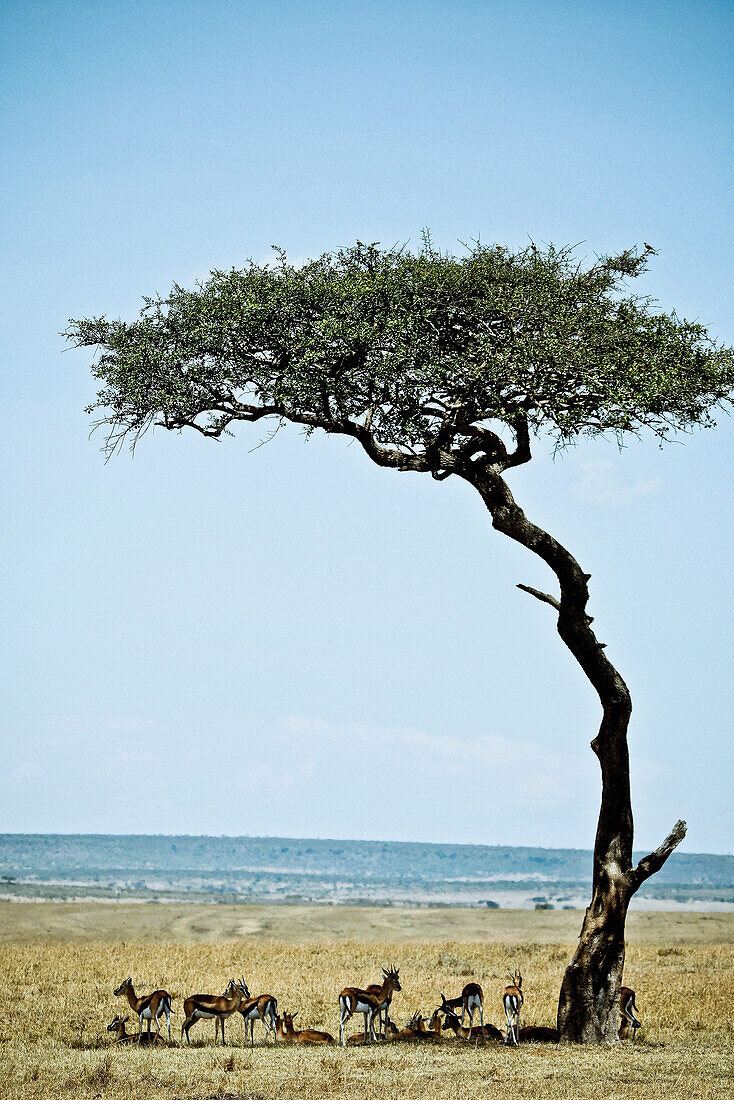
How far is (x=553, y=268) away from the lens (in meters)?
19.2

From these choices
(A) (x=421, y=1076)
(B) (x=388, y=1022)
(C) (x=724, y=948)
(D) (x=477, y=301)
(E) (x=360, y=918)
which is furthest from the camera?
(E) (x=360, y=918)

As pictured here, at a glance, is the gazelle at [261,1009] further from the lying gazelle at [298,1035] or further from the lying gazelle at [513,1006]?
the lying gazelle at [513,1006]

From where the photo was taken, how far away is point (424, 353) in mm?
18266

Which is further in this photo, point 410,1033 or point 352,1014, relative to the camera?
point 410,1033

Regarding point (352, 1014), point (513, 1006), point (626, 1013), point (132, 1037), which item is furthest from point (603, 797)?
point (132, 1037)

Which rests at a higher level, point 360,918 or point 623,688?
point 623,688

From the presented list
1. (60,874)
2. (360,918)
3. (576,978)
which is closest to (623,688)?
(576,978)

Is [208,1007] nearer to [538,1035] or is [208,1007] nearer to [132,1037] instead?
[132,1037]

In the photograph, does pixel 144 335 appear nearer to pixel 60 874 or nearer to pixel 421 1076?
pixel 421 1076

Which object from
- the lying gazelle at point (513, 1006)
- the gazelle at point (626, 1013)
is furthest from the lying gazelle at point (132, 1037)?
the gazelle at point (626, 1013)

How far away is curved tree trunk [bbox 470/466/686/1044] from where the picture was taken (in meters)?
17.3

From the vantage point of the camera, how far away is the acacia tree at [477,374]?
17766 mm

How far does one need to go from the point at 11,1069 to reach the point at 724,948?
24.4m

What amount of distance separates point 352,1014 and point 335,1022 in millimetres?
2905
